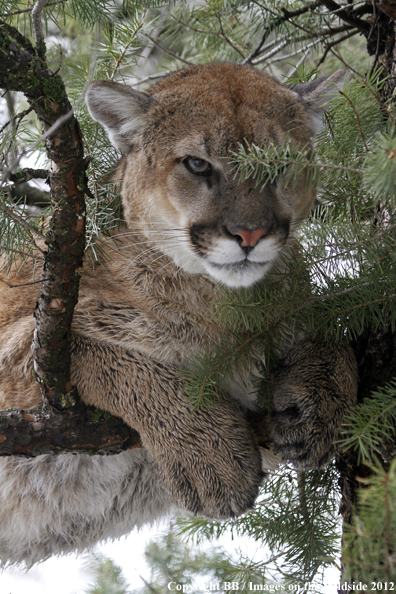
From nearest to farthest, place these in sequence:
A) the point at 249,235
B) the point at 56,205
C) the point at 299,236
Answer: the point at 56,205, the point at 249,235, the point at 299,236

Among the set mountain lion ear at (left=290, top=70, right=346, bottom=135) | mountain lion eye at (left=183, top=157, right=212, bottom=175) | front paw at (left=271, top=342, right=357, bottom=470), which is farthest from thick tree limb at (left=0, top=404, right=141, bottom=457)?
mountain lion ear at (left=290, top=70, right=346, bottom=135)

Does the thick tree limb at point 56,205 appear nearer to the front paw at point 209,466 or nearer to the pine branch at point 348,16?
the front paw at point 209,466

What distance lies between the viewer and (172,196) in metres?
2.81

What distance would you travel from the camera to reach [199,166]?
2725 millimetres

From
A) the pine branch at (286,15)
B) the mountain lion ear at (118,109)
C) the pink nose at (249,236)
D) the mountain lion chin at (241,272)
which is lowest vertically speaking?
the mountain lion chin at (241,272)

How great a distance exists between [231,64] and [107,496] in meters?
2.51

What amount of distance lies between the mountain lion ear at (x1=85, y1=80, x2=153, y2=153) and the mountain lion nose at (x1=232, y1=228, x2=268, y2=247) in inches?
38.9

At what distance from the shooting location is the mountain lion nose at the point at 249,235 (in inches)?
95.7

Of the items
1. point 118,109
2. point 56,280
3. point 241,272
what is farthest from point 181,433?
point 118,109

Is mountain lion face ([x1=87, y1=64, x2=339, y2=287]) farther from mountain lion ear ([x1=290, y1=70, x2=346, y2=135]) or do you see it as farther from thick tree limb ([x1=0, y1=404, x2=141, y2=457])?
thick tree limb ([x1=0, y1=404, x2=141, y2=457])

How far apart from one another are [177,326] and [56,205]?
3.52 feet

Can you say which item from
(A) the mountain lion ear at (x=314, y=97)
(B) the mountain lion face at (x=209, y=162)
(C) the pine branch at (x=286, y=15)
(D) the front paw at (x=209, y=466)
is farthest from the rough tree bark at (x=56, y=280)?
(C) the pine branch at (x=286, y=15)

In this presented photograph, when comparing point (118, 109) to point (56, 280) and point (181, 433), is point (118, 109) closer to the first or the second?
point (56, 280)

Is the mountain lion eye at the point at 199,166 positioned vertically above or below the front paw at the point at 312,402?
above
